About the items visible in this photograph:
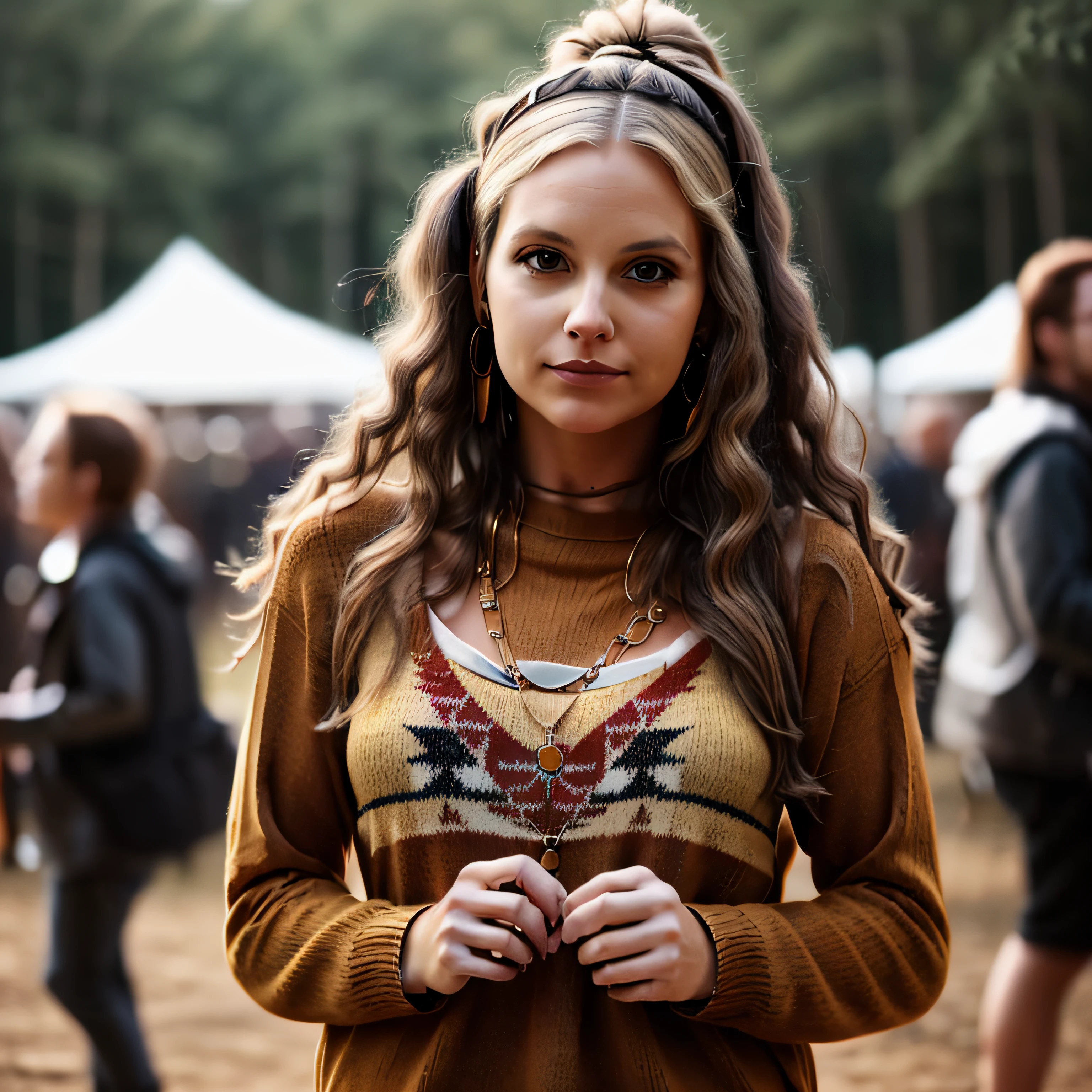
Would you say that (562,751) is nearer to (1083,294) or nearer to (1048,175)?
(1083,294)

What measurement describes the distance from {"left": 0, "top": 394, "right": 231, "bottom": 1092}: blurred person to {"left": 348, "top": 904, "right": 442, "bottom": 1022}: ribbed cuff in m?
1.99

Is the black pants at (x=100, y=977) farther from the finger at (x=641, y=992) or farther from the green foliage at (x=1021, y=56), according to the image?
the green foliage at (x=1021, y=56)

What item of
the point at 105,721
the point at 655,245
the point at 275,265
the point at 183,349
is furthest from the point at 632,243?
the point at 275,265

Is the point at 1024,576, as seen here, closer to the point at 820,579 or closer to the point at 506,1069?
the point at 820,579

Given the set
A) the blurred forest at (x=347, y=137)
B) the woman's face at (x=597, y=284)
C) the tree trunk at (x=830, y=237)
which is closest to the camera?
the woman's face at (x=597, y=284)

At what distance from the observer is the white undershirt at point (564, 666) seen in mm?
1349

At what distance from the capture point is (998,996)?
9.41ft

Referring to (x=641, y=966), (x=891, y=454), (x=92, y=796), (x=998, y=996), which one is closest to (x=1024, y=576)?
(x=998, y=996)

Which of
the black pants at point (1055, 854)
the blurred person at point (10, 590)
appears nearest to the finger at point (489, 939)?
the black pants at point (1055, 854)

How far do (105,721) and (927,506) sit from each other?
17.4ft

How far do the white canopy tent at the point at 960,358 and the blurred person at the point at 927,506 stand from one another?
34.5 inches

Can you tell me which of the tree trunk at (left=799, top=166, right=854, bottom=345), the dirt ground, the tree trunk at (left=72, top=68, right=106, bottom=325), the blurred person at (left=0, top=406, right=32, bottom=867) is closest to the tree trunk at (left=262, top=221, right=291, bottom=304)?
the tree trunk at (left=72, top=68, right=106, bottom=325)

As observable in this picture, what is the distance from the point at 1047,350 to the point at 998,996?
160cm

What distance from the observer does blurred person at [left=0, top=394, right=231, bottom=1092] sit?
304 centimetres
